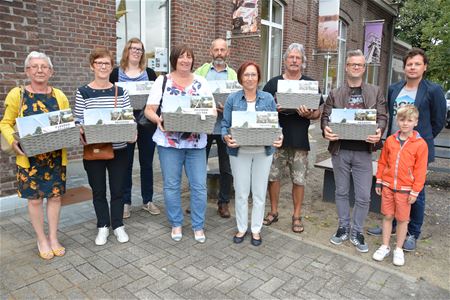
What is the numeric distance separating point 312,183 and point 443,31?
28.8ft

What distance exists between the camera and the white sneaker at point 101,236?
3.74 meters

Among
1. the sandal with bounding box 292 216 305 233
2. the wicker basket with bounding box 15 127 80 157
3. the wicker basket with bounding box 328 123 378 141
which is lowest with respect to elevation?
the sandal with bounding box 292 216 305 233

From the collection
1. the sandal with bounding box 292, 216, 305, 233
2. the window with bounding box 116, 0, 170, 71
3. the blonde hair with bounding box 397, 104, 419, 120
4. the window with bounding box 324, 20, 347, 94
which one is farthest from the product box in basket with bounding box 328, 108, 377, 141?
the window with bounding box 324, 20, 347, 94

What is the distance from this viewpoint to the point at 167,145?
3.65 meters

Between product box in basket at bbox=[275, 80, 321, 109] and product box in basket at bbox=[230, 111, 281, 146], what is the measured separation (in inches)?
15.0

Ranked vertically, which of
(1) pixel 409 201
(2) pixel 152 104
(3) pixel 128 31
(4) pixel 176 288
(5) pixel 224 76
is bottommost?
(4) pixel 176 288

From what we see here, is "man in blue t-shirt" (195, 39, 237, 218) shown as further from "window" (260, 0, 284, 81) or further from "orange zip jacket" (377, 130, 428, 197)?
"window" (260, 0, 284, 81)

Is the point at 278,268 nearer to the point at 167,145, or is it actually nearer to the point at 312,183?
the point at 167,145

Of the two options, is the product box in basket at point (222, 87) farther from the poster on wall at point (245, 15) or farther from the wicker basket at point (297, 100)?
the poster on wall at point (245, 15)

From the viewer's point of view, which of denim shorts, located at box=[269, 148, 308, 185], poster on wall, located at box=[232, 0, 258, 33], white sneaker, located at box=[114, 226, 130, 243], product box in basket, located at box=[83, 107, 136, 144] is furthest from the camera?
poster on wall, located at box=[232, 0, 258, 33]

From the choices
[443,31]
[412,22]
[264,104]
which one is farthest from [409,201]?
[412,22]

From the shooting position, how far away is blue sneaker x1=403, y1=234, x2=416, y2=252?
12.7 feet

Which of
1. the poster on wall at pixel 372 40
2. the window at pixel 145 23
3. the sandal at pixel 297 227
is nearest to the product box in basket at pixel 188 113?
the sandal at pixel 297 227

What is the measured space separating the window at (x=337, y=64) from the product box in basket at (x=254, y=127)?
474 inches
